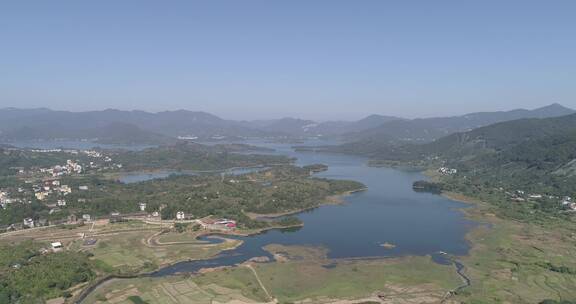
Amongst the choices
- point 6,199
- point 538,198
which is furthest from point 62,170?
point 538,198

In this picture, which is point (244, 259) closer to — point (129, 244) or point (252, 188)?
point (129, 244)

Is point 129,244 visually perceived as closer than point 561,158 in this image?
Yes

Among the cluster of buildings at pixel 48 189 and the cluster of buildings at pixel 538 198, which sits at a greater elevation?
the cluster of buildings at pixel 48 189

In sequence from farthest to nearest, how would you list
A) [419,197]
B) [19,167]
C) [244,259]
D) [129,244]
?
1. [19,167]
2. [419,197]
3. [129,244]
4. [244,259]

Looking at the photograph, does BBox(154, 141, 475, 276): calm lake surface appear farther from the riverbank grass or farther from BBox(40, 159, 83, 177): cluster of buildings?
BBox(40, 159, 83, 177): cluster of buildings

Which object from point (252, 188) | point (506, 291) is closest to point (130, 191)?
point (252, 188)

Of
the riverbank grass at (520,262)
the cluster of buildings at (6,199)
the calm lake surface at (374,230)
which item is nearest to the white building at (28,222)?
the cluster of buildings at (6,199)

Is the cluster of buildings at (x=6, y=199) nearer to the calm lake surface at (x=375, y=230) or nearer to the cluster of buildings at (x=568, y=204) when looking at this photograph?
the calm lake surface at (x=375, y=230)

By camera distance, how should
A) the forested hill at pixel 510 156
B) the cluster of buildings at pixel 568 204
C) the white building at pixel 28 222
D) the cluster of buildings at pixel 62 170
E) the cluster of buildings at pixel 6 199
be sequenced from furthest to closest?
the cluster of buildings at pixel 62 170, the forested hill at pixel 510 156, the cluster of buildings at pixel 568 204, the cluster of buildings at pixel 6 199, the white building at pixel 28 222
